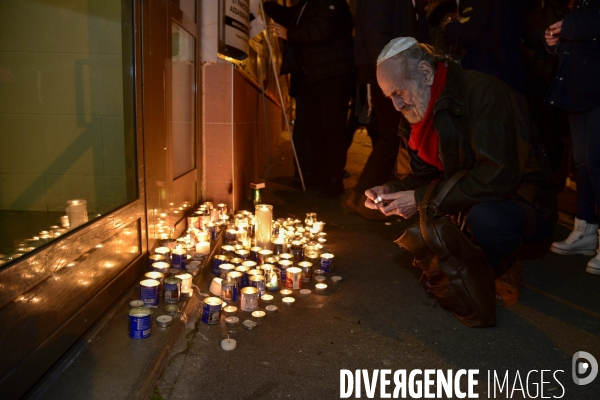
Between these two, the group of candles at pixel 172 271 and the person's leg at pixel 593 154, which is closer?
the group of candles at pixel 172 271

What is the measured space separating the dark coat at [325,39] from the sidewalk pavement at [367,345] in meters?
2.48

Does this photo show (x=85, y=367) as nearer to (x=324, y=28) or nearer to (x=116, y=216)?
(x=116, y=216)

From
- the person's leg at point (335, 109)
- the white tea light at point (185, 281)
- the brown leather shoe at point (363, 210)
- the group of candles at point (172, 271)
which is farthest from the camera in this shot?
the person's leg at point (335, 109)

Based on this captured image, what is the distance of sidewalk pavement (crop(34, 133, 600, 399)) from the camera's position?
2.01 m

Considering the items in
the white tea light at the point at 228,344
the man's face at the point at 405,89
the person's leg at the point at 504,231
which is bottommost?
the white tea light at the point at 228,344

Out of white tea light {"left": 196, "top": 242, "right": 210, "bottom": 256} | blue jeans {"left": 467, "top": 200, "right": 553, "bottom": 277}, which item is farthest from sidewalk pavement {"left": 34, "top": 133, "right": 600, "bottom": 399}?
white tea light {"left": 196, "top": 242, "right": 210, "bottom": 256}

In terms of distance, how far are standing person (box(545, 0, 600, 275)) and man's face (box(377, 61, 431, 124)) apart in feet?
4.59

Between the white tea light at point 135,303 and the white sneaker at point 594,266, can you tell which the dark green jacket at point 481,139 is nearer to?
the white sneaker at point 594,266

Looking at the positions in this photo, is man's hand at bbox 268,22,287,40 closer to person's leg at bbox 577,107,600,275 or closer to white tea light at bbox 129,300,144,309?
person's leg at bbox 577,107,600,275

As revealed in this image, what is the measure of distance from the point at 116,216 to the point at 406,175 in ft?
5.77

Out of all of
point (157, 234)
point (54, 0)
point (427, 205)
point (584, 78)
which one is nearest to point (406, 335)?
point (427, 205)

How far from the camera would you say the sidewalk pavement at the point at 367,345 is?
6.60 feet

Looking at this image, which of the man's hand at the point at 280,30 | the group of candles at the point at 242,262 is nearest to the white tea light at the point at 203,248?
the group of candles at the point at 242,262

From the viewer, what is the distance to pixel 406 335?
2.54 m
